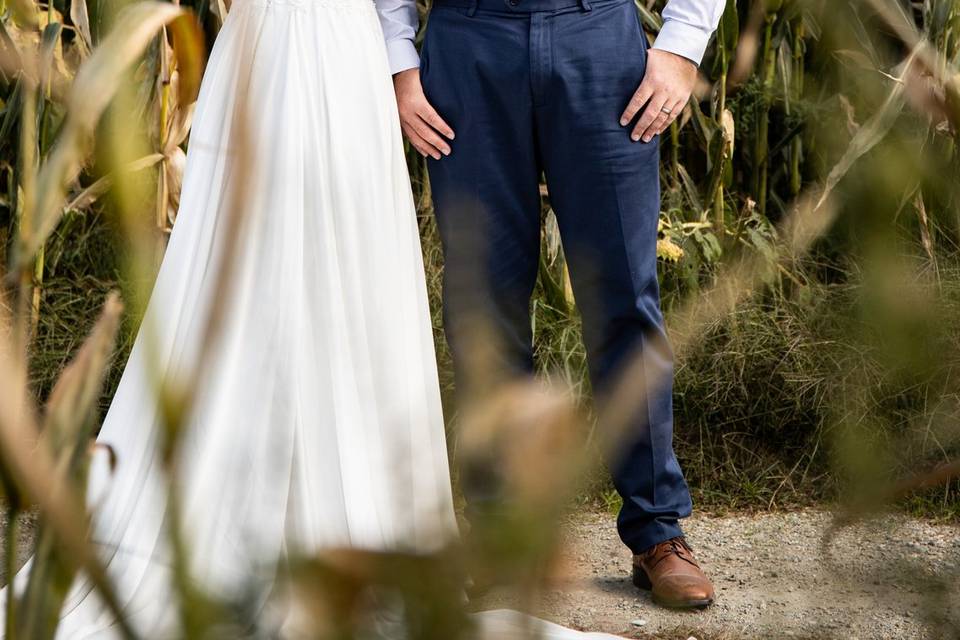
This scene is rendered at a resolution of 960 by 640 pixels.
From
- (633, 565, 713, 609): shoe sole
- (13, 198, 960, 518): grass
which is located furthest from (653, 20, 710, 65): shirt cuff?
(633, 565, 713, 609): shoe sole

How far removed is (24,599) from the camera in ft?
1.04

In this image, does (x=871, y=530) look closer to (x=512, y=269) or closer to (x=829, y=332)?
(x=512, y=269)

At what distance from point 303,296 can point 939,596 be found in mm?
1552

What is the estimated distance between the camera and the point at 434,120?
1.93 meters

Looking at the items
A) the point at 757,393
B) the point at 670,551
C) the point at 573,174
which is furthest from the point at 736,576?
the point at 573,174

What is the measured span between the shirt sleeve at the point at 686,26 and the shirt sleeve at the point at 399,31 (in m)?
0.43

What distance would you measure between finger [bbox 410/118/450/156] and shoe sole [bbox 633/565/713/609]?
0.82m

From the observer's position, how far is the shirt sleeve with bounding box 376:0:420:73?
195cm

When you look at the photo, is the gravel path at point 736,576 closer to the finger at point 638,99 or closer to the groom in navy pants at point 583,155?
the groom in navy pants at point 583,155

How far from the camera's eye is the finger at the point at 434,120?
192cm

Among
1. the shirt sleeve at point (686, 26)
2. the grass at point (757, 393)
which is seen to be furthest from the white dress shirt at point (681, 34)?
the grass at point (757, 393)

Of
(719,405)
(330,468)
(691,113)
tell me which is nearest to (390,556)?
(330,468)

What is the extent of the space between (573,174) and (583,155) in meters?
0.04

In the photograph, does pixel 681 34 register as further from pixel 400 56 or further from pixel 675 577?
pixel 675 577
